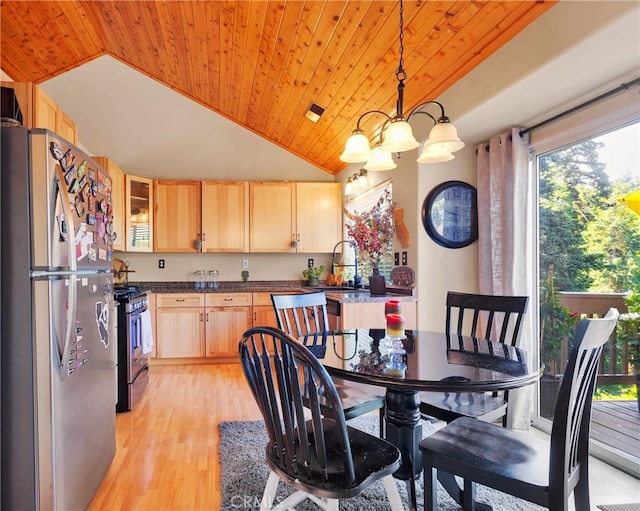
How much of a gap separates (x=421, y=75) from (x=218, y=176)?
3.09 metres

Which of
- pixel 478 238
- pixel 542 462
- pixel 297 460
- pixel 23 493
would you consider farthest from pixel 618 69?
pixel 23 493

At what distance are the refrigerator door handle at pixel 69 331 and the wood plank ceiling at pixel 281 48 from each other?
6.84ft

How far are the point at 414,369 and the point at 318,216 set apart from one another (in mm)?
3550

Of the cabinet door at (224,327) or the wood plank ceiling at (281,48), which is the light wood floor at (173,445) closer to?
the cabinet door at (224,327)

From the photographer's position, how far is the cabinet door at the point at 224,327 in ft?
14.4

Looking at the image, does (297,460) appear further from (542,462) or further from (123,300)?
(123,300)

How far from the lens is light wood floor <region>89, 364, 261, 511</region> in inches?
73.2

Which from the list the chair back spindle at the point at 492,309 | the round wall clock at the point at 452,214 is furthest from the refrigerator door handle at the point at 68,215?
the round wall clock at the point at 452,214

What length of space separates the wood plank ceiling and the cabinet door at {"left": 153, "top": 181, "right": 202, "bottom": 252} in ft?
3.66

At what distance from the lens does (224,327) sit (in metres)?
4.44

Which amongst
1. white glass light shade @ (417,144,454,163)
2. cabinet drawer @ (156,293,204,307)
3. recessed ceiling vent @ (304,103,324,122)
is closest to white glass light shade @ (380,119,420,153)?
white glass light shade @ (417,144,454,163)

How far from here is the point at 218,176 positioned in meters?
4.91

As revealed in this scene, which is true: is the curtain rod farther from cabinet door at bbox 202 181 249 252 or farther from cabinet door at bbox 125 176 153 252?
cabinet door at bbox 125 176 153 252

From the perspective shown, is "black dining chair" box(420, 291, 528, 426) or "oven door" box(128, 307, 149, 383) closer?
"black dining chair" box(420, 291, 528, 426)
